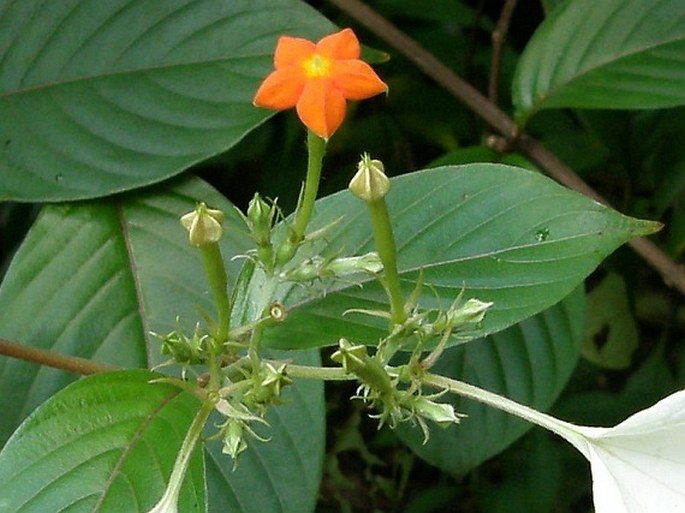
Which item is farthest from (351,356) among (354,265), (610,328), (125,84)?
(610,328)

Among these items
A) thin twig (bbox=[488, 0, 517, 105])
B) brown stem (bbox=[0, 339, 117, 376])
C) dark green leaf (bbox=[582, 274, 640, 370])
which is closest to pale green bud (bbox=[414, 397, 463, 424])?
brown stem (bbox=[0, 339, 117, 376])

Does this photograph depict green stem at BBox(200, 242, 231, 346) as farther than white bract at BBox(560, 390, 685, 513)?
Yes

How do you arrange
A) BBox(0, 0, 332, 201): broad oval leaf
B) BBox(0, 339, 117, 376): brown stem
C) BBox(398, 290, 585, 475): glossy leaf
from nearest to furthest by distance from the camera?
1. BBox(0, 339, 117, 376): brown stem
2. BBox(0, 0, 332, 201): broad oval leaf
3. BBox(398, 290, 585, 475): glossy leaf

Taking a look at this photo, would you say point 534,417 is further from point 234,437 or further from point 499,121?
point 499,121

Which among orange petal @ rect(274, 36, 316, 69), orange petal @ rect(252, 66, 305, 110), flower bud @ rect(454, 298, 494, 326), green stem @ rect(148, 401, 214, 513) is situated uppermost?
orange petal @ rect(274, 36, 316, 69)

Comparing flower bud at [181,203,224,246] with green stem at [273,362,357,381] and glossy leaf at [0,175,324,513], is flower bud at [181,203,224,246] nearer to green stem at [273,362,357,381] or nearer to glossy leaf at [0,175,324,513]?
green stem at [273,362,357,381]

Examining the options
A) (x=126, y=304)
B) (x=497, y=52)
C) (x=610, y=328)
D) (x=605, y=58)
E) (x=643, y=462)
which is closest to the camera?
(x=643, y=462)

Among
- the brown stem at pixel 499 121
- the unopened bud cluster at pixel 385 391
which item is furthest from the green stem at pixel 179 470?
the brown stem at pixel 499 121

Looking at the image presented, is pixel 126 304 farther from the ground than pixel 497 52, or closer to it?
closer to it
